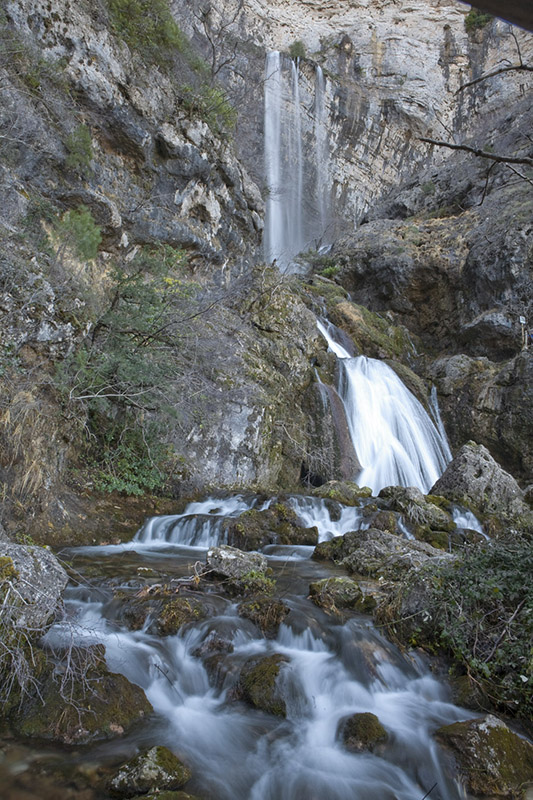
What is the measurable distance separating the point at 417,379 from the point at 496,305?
5.52 meters

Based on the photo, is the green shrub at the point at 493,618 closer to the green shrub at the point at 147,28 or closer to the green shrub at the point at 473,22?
the green shrub at the point at 147,28

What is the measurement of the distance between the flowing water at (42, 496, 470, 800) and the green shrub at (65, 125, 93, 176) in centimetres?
885

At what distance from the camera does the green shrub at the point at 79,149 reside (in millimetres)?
10453

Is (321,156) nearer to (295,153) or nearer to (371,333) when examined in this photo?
(295,153)

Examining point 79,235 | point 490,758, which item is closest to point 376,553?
point 490,758

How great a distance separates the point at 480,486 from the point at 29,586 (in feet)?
33.3

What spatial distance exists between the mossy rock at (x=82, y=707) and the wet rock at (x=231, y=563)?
1.98 metres

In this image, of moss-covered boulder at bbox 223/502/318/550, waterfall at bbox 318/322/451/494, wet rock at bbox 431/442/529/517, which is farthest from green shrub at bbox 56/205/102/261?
wet rock at bbox 431/442/529/517

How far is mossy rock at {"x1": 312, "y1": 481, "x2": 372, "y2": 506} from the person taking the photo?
9883 millimetres

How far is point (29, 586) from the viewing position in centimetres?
354

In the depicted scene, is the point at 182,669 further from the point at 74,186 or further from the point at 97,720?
the point at 74,186

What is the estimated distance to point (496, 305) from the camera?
780 inches

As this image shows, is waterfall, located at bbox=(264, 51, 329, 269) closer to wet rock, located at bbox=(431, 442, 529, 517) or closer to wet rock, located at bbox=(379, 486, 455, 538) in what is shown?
wet rock, located at bbox=(431, 442, 529, 517)

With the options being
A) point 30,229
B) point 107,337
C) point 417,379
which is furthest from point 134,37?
point 417,379
